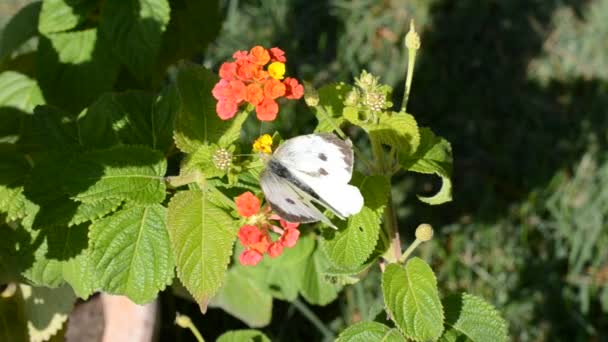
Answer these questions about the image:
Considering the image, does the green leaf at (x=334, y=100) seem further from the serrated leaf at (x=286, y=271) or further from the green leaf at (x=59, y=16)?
the green leaf at (x=59, y=16)

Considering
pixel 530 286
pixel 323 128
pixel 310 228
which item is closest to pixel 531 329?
pixel 530 286

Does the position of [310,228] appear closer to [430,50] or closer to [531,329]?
[531,329]

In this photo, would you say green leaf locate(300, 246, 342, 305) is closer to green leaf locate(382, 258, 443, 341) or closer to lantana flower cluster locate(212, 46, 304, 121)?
green leaf locate(382, 258, 443, 341)

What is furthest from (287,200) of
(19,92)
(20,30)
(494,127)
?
(494,127)

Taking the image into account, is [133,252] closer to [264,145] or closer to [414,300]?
[264,145]

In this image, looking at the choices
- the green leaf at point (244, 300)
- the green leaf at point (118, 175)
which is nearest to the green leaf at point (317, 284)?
the green leaf at point (244, 300)

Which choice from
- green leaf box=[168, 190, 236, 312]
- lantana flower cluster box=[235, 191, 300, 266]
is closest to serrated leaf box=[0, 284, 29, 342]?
green leaf box=[168, 190, 236, 312]
